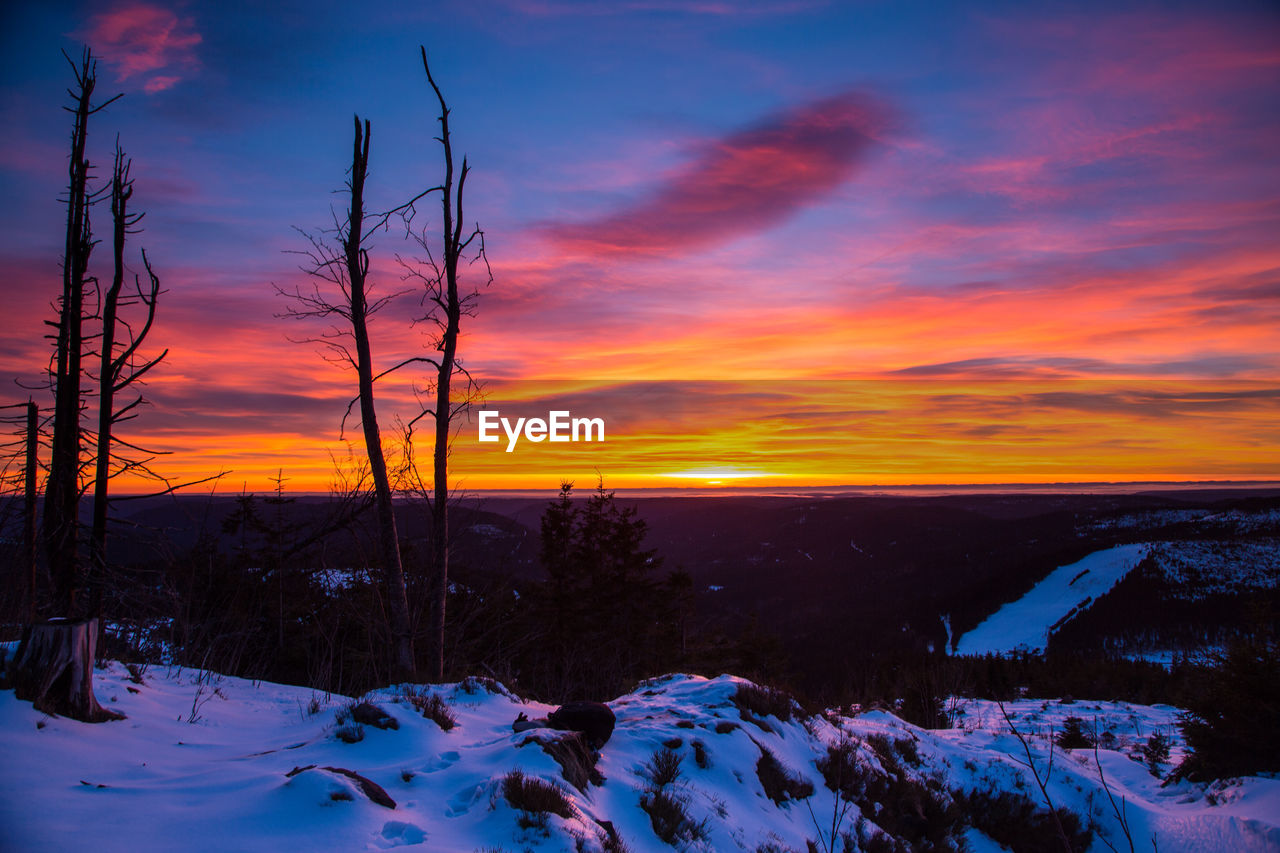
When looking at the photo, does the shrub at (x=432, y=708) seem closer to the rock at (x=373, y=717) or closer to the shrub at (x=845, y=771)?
the rock at (x=373, y=717)

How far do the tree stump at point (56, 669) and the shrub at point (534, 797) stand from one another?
10.7ft

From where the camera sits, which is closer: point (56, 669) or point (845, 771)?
point (56, 669)

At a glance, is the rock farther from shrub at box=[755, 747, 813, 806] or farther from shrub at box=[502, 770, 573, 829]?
shrub at box=[755, 747, 813, 806]

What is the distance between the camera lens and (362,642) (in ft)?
63.0

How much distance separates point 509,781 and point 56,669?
3410mm

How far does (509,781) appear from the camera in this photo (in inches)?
178

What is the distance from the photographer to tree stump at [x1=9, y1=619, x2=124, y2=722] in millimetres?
4613

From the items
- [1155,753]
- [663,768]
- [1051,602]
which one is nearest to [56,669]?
[663,768]

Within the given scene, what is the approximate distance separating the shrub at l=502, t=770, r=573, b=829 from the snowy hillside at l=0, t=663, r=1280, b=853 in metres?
0.01

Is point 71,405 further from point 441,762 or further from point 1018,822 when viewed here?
point 1018,822

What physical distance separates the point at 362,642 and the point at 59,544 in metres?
10.4

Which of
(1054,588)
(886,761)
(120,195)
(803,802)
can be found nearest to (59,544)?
(120,195)

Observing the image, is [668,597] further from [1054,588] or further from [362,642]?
[1054,588]

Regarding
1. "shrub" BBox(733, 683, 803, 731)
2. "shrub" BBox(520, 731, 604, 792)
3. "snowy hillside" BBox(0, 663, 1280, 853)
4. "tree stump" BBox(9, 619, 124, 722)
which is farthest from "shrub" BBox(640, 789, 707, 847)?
"tree stump" BBox(9, 619, 124, 722)
